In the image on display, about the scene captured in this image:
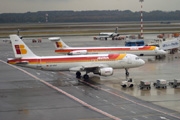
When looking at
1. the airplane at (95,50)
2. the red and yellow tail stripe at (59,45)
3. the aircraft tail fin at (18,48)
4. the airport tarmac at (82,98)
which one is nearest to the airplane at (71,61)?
the aircraft tail fin at (18,48)

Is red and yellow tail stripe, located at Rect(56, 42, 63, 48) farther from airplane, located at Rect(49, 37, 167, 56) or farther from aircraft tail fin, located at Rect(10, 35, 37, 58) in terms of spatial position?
aircraft tail fin, located at Rect(10, 35, 37, 58)

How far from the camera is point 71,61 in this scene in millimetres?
54812

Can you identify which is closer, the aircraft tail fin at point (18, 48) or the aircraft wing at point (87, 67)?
the aircraft tail fin at point (18, 48)

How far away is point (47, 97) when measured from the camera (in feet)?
140

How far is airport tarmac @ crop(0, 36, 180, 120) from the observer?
34281 millimetres

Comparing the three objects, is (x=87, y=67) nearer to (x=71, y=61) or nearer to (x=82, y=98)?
(x=71, y=61)

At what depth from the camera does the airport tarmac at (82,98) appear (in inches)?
1350

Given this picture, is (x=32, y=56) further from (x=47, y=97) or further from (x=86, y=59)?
(x=47, y=97)

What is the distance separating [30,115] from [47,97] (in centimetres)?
849

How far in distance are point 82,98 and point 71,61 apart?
14089 mm

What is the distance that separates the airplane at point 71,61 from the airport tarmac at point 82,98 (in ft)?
6.93

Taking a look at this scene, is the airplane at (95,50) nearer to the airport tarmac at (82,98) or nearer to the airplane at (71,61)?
the airport tarmac at (82,98)

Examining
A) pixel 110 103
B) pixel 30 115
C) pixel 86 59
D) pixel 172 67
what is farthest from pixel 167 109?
pixel 172 67

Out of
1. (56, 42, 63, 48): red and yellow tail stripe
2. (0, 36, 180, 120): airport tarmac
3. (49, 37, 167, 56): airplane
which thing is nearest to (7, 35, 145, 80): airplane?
(0, 36, 180, 120): airport tarmac
